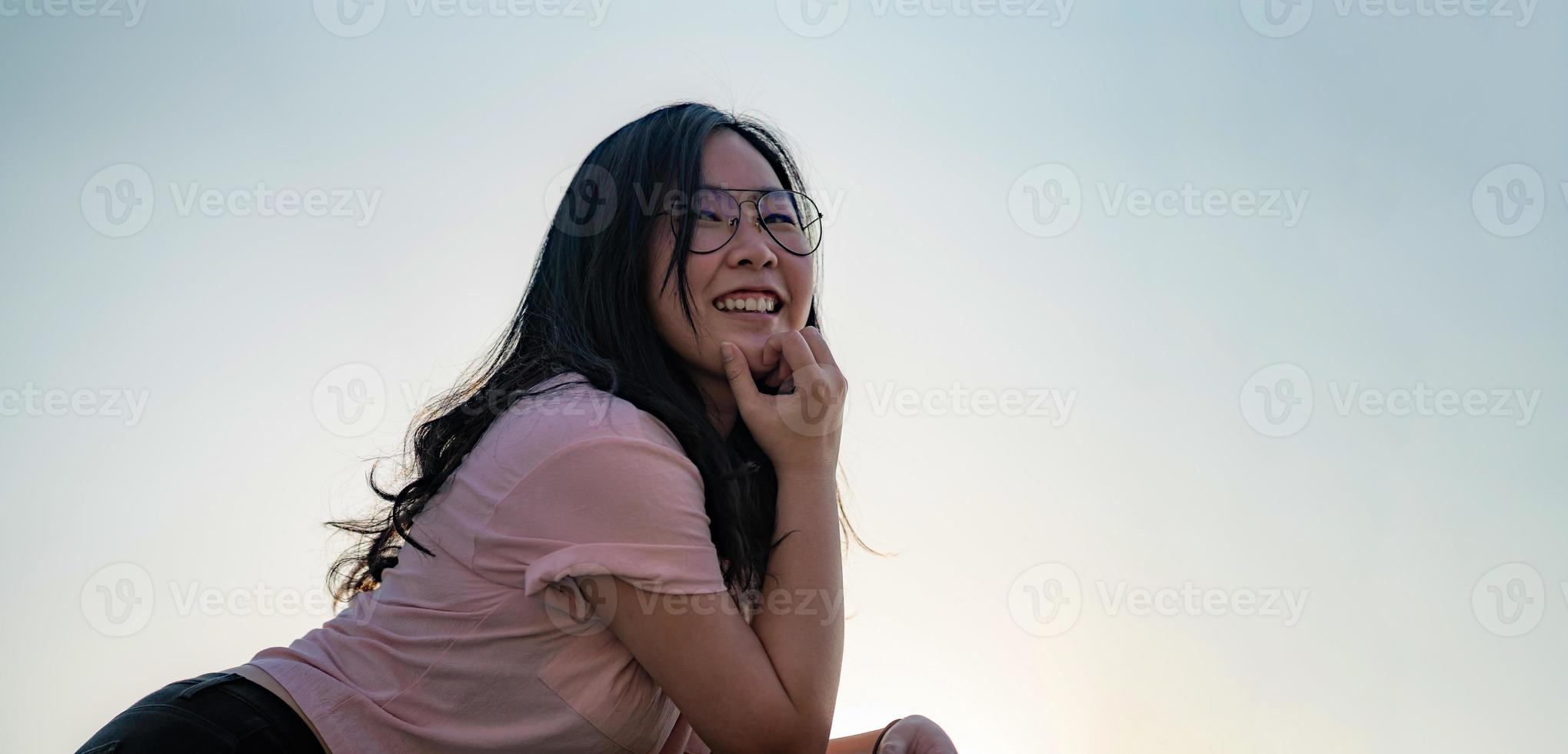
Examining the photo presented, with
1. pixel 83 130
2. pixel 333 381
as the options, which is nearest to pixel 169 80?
pixel 83 130

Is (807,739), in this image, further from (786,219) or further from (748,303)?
(786,219)

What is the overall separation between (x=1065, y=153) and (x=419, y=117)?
1649 millimetres

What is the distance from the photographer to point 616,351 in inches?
43.6

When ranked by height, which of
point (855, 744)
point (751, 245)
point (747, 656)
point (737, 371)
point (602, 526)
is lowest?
point (855, 744)

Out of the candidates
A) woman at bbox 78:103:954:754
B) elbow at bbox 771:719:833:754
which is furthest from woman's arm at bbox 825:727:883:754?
elbow at bbox 771:719:833:754

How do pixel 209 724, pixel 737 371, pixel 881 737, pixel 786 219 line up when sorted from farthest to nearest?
1. pixel 786 219
2. pixel 737 371
3. pixel 881 737
4. pixel 209 724

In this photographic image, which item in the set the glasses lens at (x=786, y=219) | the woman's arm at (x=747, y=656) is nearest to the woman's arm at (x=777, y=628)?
the woman's arm at (x=747, y=656)

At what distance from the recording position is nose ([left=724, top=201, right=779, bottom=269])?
113 centimetres

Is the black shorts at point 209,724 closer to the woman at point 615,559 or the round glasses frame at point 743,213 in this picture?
the woman at point 615,559

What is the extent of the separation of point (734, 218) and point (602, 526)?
Result: 1.41 ft

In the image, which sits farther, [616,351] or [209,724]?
[616,351]

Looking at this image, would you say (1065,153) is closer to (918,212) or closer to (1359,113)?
(918,212)

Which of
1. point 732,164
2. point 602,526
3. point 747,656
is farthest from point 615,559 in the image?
point 732,164

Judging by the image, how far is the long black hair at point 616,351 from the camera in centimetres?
101
